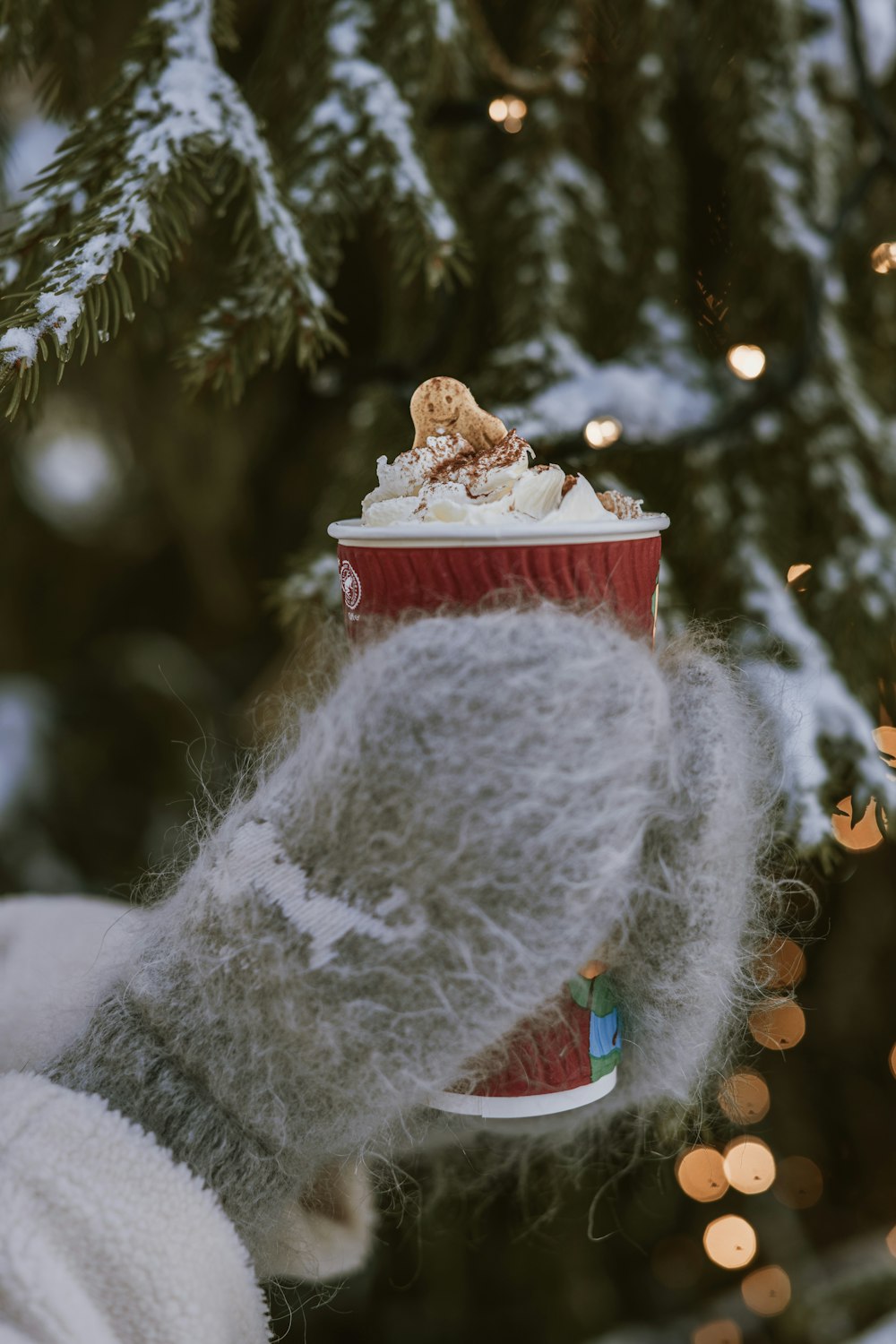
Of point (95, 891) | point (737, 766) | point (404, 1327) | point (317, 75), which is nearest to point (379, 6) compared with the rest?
point (317, 75)

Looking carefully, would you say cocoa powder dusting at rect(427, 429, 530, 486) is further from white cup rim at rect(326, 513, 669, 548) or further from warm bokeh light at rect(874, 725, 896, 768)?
warm bokeh light at rect(874, 725, 896, 768)

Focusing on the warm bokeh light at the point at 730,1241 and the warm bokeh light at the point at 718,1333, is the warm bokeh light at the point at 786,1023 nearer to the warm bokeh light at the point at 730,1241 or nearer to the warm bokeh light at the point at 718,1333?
the warm bokeh light at the point at 730,1241

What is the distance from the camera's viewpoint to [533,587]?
399 millimetres

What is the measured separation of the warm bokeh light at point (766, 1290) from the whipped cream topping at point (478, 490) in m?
0.83

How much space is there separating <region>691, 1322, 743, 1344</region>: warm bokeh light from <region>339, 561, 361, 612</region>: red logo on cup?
0.89 metres

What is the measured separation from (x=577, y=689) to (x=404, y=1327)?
0.85m

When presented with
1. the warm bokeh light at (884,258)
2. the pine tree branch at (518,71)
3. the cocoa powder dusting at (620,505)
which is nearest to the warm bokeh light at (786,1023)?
the cocoa powder dusting at (620,505)

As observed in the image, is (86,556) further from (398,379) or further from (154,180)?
(154,180)

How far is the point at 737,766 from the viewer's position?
0.40 m

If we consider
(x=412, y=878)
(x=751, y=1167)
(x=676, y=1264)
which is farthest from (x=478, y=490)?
(x=676, y=1264)

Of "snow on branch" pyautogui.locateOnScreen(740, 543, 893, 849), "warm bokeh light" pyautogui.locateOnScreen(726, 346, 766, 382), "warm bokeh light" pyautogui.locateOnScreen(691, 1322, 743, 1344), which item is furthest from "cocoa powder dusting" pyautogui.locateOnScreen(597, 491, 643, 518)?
"warm bokeh light" pyautogui.locateOnScreen(691, 1322, 743, 1344)

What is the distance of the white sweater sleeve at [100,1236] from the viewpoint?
0.34 m

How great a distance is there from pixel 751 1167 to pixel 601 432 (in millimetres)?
574

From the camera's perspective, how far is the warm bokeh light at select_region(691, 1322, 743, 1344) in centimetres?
94
